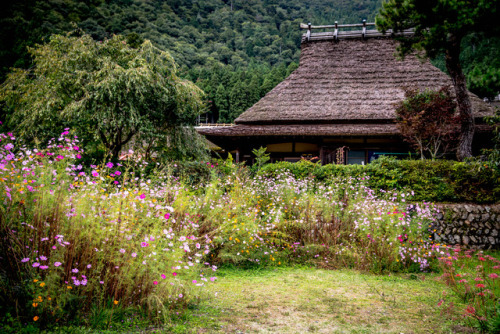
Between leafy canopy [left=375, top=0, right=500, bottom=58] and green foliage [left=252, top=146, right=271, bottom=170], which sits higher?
leafy canopy [left=375, top=0, right=500, bottom=58]

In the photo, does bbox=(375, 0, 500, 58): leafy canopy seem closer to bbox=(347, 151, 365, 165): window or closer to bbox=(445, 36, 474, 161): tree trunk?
bbox=(445, 36, 474, 161): tree trunk

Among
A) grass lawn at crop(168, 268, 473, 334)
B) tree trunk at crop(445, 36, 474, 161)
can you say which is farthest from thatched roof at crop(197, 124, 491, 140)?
grass lawn at crop(168, 268, 473, 334)

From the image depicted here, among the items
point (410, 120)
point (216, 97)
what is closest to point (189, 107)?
point (410, 120)

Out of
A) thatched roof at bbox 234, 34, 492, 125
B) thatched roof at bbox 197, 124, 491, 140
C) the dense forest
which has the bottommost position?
thatched roof at bbox 197, 124, 491, 140

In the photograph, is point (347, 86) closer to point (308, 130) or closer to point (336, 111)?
point (336, 111)

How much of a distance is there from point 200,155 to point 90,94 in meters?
3.79

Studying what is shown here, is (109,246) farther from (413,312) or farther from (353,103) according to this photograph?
(353,103)

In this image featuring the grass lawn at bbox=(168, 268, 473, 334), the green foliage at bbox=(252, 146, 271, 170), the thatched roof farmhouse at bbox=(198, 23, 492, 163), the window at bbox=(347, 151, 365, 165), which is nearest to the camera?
the grass lawn at bbox=(168, 268, 473, 334)

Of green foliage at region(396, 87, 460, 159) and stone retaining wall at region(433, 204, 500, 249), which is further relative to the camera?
green foliage at region(396, 87, 460, 159)

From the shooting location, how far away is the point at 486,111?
41.3 feet

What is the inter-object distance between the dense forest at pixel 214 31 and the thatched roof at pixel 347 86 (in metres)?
4.49

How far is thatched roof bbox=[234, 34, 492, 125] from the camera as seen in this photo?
1371 cm

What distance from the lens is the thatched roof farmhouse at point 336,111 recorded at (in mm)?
13219

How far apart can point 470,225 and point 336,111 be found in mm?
7181
